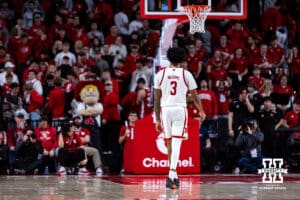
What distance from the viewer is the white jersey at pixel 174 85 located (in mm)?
14523

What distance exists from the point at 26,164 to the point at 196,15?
544 centimetres

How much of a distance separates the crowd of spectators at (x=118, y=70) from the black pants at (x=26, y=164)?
0.03 metres

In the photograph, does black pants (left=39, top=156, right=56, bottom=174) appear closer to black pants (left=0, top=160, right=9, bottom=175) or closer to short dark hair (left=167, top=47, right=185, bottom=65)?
black pants (left=0, top=160, right=9, bottom=175)

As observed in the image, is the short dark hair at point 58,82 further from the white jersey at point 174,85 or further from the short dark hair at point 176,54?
the short dark hair at point 176,54

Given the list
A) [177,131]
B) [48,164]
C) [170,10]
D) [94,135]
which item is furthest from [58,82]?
[177,131]

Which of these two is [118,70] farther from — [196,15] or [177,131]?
→ [177,131]

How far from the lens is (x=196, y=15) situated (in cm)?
1892

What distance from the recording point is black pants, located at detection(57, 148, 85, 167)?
1972 centimetres

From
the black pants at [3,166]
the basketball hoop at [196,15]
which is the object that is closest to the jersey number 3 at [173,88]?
the basketball hoop at [196,15]

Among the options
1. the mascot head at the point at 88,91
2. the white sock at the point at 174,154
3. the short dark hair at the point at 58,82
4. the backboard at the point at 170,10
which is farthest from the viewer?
the short dark hair at the point at 58,82

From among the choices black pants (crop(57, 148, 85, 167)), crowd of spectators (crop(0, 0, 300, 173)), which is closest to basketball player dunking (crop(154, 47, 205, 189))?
black pants (crop(57, 148, 85, 167))

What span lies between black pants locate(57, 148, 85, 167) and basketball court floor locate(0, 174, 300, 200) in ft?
6.78

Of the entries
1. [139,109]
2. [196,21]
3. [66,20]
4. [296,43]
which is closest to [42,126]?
[139,109]

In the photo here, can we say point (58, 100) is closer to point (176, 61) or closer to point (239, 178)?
point (239, 178)
